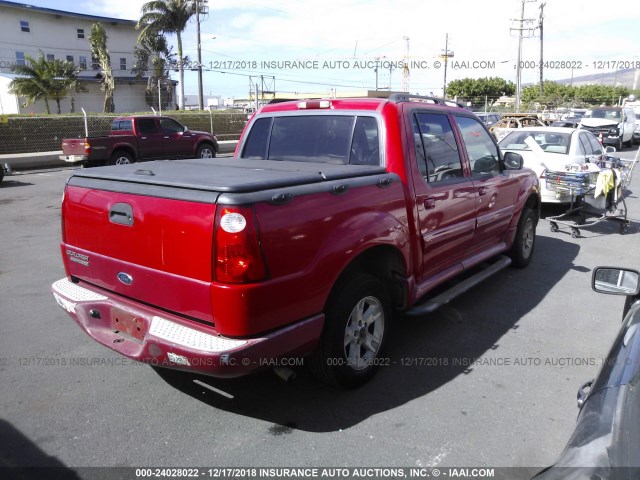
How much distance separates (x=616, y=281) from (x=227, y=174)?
2293 mm

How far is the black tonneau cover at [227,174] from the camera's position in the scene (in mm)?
2816

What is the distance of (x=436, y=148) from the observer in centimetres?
434

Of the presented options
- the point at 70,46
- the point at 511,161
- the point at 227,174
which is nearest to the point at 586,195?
the point at 511,161

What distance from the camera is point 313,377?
351 cm

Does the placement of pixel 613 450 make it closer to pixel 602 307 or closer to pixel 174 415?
pixel 174 415

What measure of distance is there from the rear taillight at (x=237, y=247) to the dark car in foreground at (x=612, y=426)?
1608mm

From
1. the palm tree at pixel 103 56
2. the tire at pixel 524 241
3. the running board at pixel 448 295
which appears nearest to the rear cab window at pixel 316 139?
the running board at pixel 448 295

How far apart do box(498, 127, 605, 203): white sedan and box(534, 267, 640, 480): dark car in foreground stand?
7597mm

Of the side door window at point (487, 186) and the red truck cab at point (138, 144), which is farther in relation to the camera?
the red truck cab at point (138, 144)

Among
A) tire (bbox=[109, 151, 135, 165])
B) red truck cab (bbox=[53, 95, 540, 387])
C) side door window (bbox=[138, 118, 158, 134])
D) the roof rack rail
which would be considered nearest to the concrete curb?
tire (bbox=[109, 151, 135, 165])

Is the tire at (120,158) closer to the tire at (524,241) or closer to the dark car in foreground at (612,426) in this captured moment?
the tire at (524,241)

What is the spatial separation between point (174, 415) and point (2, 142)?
65.7 feet

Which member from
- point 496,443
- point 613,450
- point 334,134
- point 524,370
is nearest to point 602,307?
Answer: point 524,370

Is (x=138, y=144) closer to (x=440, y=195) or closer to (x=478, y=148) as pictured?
(x=478, y=148)
